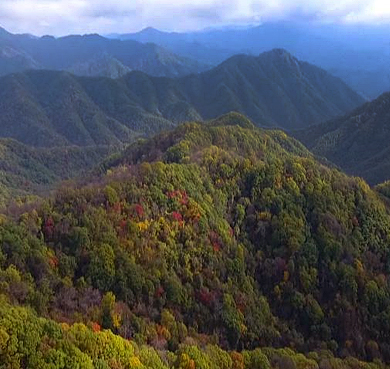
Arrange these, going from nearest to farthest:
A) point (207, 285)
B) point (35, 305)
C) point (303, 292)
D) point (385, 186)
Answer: point (35, 305)
point (207, 285)
point (303, 292)
point (385, 186)

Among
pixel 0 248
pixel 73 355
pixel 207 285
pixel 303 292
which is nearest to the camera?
pixel 73 355

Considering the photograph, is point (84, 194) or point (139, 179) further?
point (139, 179)

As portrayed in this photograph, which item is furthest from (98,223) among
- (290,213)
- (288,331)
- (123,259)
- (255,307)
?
(290,213)

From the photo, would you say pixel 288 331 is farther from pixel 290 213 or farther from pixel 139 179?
pixel 139 179

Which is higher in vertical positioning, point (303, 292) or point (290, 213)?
point (290, 213)

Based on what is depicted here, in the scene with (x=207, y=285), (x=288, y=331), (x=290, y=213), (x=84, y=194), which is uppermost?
(x=84, y=194)

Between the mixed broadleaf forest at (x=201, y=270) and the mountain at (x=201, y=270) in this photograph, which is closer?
the mixed broadleaf forest at (x=201, y=270)

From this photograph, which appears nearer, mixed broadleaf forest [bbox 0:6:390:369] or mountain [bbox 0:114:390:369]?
mixed broadleaf forest [bbox 0:6:390:369]
